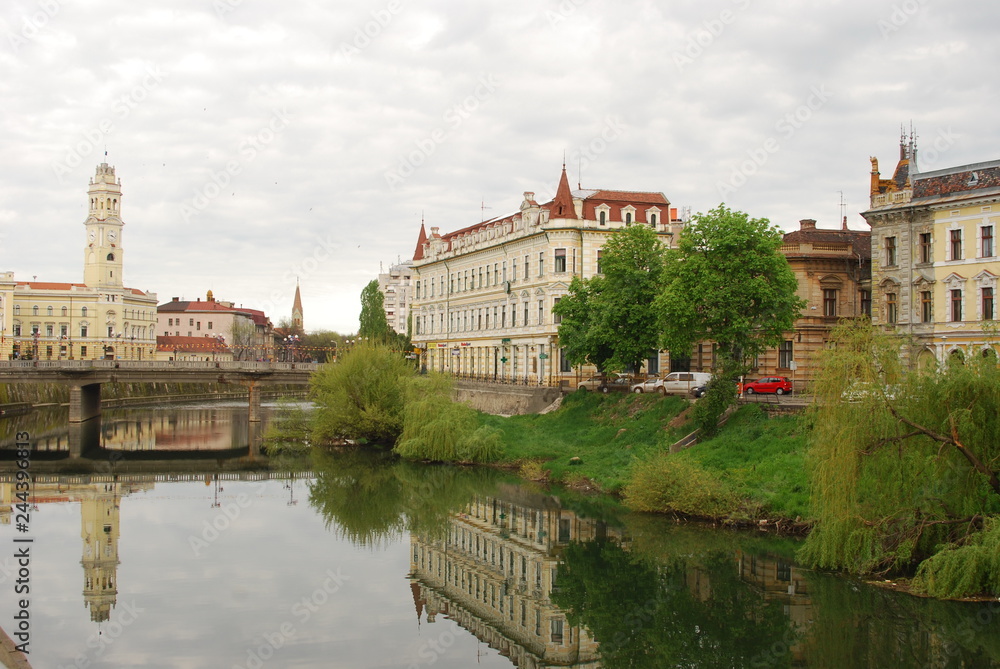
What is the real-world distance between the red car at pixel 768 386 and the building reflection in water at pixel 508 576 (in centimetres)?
1482

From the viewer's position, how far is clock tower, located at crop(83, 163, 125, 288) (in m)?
135

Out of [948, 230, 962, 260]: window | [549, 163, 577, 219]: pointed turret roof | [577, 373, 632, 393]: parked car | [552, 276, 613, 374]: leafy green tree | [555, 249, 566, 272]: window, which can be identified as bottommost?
[577, 373, 632, 393]: parked car

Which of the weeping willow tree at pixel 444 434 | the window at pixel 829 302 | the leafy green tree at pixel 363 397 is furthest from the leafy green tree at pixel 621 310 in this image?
the leafy green tree at pixel 363 397

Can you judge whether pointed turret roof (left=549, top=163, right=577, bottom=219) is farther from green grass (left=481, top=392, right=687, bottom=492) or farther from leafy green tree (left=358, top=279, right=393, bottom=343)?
leafy green tree (left=358, top=279, right=393, bottom=343)

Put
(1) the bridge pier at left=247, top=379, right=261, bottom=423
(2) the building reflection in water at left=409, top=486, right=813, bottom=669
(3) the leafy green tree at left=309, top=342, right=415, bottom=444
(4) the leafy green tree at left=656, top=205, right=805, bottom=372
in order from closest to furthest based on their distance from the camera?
(2) the building reflection in water at left=409, top=486, right=813, bottom=669
(4) the leafy green tree at left=656, top=205, right=805, bottom=372
(3) the leafy green tree at left=309, top=342, right=415, bottom=444
(1) the bridge pier at left=247, top=379, right=261, bottom=423

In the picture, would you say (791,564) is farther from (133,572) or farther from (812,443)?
(133,572)

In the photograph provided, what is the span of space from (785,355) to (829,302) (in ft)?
12.4

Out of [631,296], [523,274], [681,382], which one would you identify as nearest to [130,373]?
[523,274]

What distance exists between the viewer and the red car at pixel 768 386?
48.7 m

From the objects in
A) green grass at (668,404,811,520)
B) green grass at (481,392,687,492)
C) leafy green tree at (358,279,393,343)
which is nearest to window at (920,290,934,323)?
green grass at (668,404,811,520)

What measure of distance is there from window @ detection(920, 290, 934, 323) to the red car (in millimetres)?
7986

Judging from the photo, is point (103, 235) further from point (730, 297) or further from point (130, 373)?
point (730, 297)

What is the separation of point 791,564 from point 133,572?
19.7 meters

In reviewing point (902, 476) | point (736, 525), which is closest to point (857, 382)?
point (902, 476)
